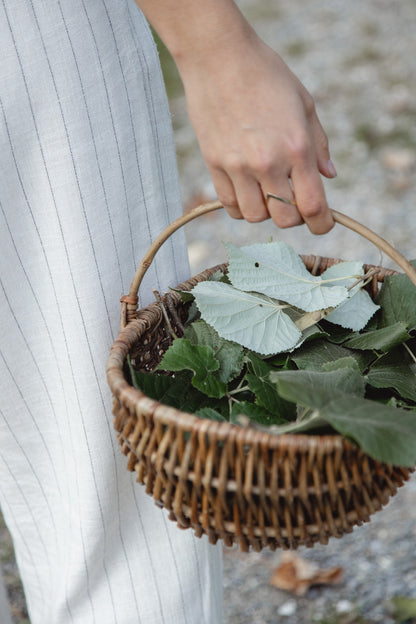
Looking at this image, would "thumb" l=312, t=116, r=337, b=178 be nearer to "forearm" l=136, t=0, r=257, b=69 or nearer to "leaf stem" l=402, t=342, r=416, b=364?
"forearm" l=136, t=0, r=257, b=69

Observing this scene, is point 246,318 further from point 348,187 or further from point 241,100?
point 348,187

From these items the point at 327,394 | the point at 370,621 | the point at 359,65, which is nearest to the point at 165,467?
the point at 327,394

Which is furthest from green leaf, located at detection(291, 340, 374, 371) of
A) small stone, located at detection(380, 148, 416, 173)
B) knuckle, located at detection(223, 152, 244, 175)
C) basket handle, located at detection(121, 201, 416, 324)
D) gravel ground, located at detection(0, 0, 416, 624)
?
small stone, located at detection(380, 148, 416, 173)

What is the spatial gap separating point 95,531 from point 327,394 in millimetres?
406

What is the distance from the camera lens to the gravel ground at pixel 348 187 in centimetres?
118

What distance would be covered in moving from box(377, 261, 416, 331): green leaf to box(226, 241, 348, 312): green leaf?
6 cm

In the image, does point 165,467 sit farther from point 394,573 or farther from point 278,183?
point 394,573

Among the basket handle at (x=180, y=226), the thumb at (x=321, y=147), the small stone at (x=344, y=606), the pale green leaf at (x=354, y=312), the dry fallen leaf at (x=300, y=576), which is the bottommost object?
the small stone at (x=344, y=606)

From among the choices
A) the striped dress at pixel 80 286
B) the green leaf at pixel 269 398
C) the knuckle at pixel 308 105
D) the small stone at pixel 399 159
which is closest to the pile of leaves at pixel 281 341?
the green leaf at pixel 269 398

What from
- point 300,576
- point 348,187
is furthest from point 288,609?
point 348,187

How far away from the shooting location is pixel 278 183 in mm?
610

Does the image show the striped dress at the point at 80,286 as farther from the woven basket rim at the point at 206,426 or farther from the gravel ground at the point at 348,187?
the gravel ground at the point at 348,187

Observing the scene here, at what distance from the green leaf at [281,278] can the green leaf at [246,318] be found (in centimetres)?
2

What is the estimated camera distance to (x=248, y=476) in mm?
539
